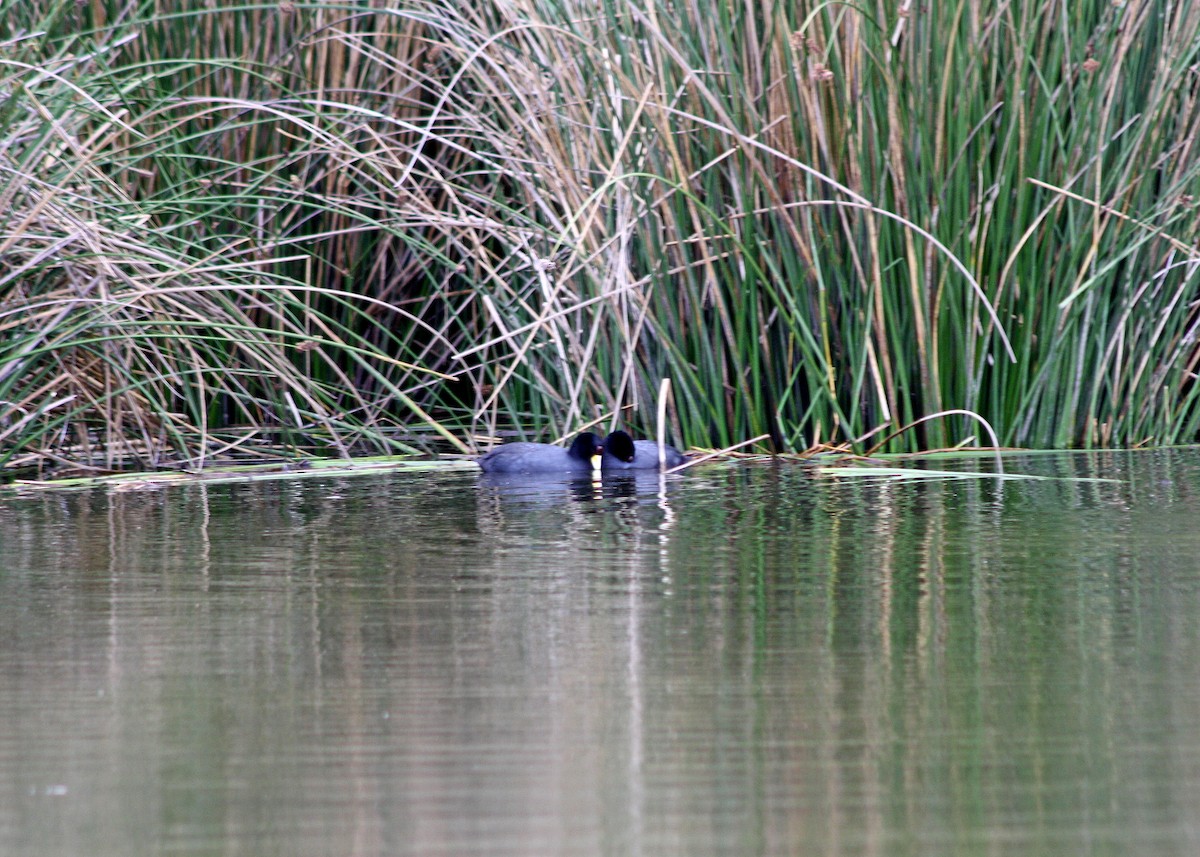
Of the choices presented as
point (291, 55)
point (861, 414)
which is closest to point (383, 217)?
point (291, 55)

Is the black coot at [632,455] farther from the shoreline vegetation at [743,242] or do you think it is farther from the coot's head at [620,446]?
the shoreline vegetation at [743,242]

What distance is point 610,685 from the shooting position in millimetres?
2754

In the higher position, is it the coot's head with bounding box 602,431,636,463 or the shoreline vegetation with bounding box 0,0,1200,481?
the shoreline vegetation with bounding box 0,0,1200,481

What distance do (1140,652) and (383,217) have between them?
4.83 meters

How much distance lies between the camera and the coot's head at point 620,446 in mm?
5848

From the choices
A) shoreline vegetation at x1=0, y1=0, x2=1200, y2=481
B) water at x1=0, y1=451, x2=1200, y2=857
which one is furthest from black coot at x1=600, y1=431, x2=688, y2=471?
water at x1=0, y1=451, x2=1200, y2=857

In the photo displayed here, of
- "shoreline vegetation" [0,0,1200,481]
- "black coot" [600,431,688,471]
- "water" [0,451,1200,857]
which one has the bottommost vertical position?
"water" [0,451,1200,857]

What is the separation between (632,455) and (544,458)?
29 centimetres

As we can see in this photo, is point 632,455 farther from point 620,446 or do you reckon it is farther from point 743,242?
point 743,242

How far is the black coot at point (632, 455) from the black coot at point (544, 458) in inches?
2.2

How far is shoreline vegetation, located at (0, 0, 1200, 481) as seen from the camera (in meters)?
5.82

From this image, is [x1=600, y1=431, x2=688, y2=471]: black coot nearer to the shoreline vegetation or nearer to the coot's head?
the coot's head

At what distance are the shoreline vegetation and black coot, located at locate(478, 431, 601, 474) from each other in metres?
0.29

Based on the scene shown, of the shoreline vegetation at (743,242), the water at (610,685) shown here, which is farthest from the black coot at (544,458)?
the water at (610,685)
